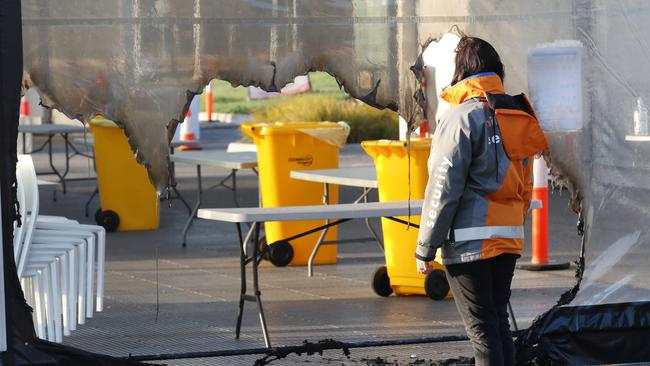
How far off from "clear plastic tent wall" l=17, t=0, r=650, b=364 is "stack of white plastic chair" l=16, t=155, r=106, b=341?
2.90ft

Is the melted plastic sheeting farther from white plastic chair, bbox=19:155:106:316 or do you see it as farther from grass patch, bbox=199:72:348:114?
grass patch, bbox=199:72:348:114

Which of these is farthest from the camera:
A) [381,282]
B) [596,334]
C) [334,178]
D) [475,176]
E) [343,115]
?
[343,115]

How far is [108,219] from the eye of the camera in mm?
12195

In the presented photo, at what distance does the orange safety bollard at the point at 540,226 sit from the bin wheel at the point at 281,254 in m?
1.89

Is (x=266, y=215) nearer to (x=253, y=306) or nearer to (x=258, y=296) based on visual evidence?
(x=258, y=296)

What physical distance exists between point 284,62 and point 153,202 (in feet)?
20.7

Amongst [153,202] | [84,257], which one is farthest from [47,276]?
[153,202]

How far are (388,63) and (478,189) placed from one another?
132 cm

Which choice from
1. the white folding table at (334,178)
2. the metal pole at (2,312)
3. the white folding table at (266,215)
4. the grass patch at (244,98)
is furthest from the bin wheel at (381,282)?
the grass patch at (244,98)

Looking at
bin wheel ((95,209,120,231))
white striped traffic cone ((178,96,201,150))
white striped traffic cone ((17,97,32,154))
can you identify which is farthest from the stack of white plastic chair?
white striped traffic cone ((178,96,201,150))

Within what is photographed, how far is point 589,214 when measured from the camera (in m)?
6.76

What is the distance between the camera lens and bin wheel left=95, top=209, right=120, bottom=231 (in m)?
12.2

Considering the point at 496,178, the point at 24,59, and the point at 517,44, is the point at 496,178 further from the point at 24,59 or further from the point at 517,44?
the point at 24,59

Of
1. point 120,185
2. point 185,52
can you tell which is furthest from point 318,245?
point 185,52
